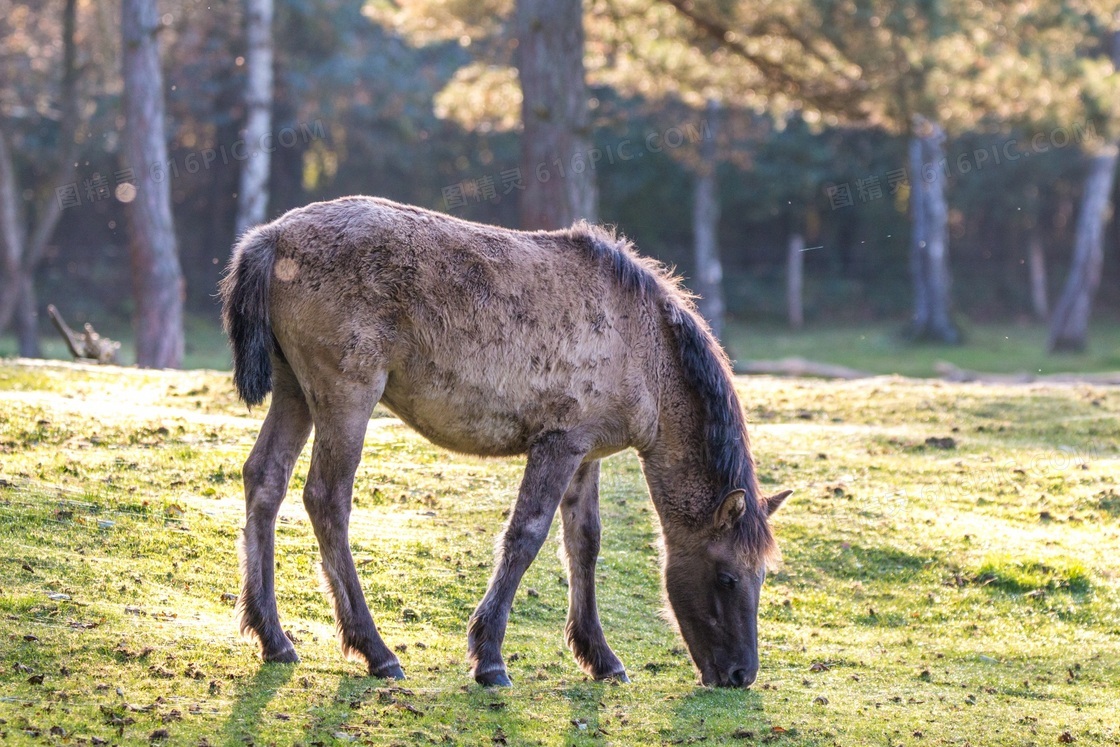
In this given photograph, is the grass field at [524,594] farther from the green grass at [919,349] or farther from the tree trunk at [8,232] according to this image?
the green grass at [919,349]

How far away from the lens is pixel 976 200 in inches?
1476

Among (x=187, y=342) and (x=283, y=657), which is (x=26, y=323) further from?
(x=283, y=657)

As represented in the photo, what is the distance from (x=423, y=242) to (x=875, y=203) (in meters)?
34.3

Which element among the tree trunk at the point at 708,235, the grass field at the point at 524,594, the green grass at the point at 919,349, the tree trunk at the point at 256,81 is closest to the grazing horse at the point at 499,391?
the grass field at the point at 524,594

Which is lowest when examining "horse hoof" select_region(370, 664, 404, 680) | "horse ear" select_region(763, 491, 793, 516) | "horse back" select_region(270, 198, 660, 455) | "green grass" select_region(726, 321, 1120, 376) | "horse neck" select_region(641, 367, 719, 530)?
"horse hoof" select_region(370, 664, 404, 680)

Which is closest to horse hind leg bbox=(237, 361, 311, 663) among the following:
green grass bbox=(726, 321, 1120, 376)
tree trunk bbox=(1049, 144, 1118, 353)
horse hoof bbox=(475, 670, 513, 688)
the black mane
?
horse hoof bbox=(475, 670, 513, 688)

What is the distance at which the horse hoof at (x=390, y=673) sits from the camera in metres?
5.42

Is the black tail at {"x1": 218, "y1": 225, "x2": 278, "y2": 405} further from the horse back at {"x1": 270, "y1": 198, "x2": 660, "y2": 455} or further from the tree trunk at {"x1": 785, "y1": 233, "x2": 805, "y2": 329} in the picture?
the tree trunk at {"x1": 785, "y1": 233, "x2": 805, "y2": 329}

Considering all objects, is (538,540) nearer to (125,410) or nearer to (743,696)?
(743,696)

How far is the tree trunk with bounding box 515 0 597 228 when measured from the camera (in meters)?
14.3

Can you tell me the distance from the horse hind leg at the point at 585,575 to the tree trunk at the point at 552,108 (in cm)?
829

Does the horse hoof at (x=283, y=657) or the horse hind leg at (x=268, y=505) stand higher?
the horse hind leg at (x=268, y=505)

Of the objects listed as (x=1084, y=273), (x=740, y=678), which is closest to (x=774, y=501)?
(x=740, y=678)

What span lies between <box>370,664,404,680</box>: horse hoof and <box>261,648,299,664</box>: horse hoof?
1.23 ft
